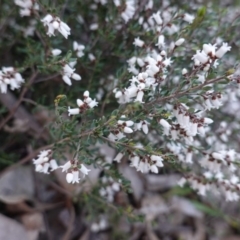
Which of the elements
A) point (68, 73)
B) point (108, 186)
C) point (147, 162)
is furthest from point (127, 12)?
point (108, 186)

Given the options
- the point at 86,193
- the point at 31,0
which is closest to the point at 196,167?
the point at 86,193

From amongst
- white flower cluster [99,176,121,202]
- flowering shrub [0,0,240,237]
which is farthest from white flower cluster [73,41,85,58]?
white flower cluster [99,176,121,202]

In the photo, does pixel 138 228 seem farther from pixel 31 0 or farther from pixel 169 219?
pixel 31 0

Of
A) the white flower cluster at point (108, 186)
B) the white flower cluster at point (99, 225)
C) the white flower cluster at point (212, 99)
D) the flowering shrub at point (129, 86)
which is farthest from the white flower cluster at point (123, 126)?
the white flower cluster at point (99, 225)

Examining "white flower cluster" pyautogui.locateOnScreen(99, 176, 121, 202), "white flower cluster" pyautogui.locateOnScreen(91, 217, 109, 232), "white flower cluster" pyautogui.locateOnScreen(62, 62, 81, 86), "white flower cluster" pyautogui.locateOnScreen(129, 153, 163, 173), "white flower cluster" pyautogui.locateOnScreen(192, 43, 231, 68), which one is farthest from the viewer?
"white flower cluster" pyautogui.locateOnScreen(91, 217, 109, 232)

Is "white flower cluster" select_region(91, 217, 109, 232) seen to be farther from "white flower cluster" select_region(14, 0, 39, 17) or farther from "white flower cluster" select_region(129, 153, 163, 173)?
"white flower cluster" select_region(14, 0, 39, 17)

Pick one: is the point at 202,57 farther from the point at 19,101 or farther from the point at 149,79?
the point at 19,101

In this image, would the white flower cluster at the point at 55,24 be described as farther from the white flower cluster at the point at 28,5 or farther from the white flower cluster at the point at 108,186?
the white flower cluster at the point at 108,186
